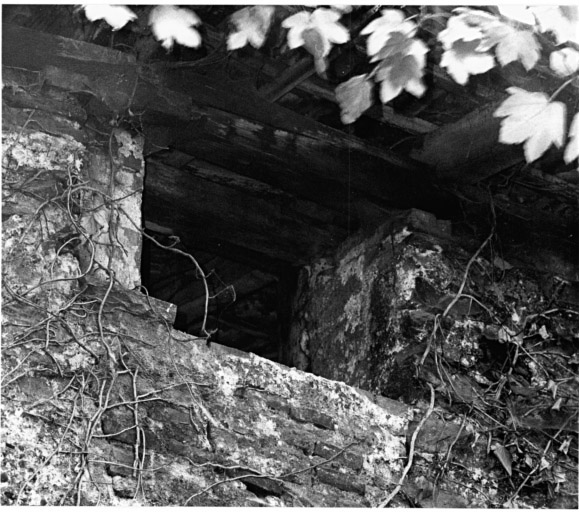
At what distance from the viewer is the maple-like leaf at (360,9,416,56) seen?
9.53ft

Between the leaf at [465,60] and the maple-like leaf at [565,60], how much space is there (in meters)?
0.17

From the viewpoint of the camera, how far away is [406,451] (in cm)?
357

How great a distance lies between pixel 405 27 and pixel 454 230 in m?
1.38

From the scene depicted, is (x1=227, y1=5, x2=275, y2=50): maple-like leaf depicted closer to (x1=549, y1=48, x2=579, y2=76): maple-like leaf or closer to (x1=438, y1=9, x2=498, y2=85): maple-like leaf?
(x1=438, y1=9, x2=498, y2=85): maple-like leaf

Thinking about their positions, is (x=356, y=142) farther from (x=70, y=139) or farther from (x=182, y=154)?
(x=70, y=139)

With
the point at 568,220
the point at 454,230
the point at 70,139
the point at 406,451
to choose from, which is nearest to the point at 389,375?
the point at 406,451

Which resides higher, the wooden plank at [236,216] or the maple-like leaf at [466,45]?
the maple-like leaf at [466,45]

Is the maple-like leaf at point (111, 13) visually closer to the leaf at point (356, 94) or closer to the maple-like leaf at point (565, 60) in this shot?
the leaf at point (356, 94)

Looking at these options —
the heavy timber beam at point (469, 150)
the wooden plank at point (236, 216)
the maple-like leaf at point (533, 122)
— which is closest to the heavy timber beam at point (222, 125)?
the heavy timber beam at point (469, 150)

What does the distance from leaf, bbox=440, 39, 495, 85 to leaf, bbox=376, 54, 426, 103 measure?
3.5 inches

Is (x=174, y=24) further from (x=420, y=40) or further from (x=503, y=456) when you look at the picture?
(x=503, y=456)

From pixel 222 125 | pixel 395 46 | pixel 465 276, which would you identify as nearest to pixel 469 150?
pixel 465 276

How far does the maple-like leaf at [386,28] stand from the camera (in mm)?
2904

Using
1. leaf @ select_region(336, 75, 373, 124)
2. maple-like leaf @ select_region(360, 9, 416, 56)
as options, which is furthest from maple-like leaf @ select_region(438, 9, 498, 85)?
leaf @ select_region(336, 75, 373, 124)
